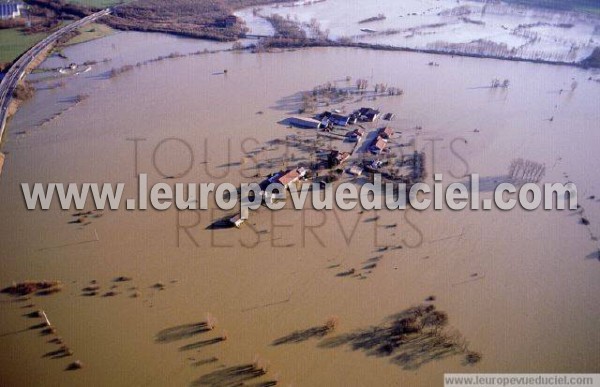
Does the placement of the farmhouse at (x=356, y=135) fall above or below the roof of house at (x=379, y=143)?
above

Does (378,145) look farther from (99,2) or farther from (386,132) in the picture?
(99,2)

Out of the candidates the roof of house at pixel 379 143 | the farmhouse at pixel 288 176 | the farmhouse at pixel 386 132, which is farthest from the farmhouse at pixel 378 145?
the farmhouse at pixel 288 176

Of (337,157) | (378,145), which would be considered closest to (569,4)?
(378,145)

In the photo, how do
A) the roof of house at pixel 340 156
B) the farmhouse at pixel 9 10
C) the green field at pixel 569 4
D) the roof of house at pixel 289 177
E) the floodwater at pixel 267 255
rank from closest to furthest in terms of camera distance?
the floodwater at pixel 267 255
the roof of house at pixel 289 177
the roof of house at pixel 340 156
the farmhouse at pixel 9 10
the green field at pixel 569 4

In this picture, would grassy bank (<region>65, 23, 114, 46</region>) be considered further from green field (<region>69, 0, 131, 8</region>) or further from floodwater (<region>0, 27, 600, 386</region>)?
floodwater (<region>0, 27, 600, 386</region>)

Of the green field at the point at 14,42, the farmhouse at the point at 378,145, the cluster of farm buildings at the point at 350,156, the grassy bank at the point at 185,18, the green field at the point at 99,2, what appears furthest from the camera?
the green field at the point at 99,2

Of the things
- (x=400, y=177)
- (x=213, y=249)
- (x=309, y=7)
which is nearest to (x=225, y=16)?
(x=309, y=7)

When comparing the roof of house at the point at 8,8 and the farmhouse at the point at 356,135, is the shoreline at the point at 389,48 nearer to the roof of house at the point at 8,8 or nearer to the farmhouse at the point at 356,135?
the farmhouse at the point at 356,135
